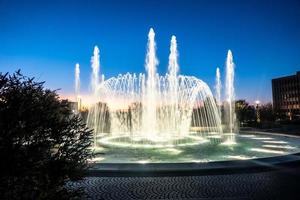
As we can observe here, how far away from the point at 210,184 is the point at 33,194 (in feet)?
28.4

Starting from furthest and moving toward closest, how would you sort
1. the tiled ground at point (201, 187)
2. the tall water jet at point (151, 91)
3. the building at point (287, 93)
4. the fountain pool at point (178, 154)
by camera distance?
1. the building at point (287, 93)
2. the tall water jet at point (151, 91)
3. the fountain pool at point (178, 154)
4. the tiled ground at point (201, 187)

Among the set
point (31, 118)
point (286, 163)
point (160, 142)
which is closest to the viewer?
point (31, 118)

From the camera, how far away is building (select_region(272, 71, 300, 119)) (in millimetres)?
174250

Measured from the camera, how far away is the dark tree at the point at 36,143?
5195 millimetres

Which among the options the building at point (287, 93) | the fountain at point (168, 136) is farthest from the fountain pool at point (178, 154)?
the building at point (287, 93)

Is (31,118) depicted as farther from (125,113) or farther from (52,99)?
(125,113)

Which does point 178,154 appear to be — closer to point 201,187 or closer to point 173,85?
point 201,187

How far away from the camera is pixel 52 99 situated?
615 cm

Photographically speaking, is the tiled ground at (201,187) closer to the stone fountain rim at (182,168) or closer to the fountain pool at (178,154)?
the stone fountain rim at (182,168)

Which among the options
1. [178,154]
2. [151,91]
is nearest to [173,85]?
[151,91]

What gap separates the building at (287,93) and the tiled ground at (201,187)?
164 meters

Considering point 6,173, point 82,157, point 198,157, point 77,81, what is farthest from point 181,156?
point 77,81

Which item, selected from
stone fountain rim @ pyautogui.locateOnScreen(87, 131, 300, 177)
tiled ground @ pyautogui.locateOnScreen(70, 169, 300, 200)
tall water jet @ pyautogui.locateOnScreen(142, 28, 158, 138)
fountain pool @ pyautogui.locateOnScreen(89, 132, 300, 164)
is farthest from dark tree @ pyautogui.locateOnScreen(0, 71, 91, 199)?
tall water jet @ pyautogui.locateOnScreen(142, 28, 158, 138)

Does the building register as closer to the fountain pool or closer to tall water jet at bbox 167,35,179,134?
tall water jet at bbox 167,35,179,134
